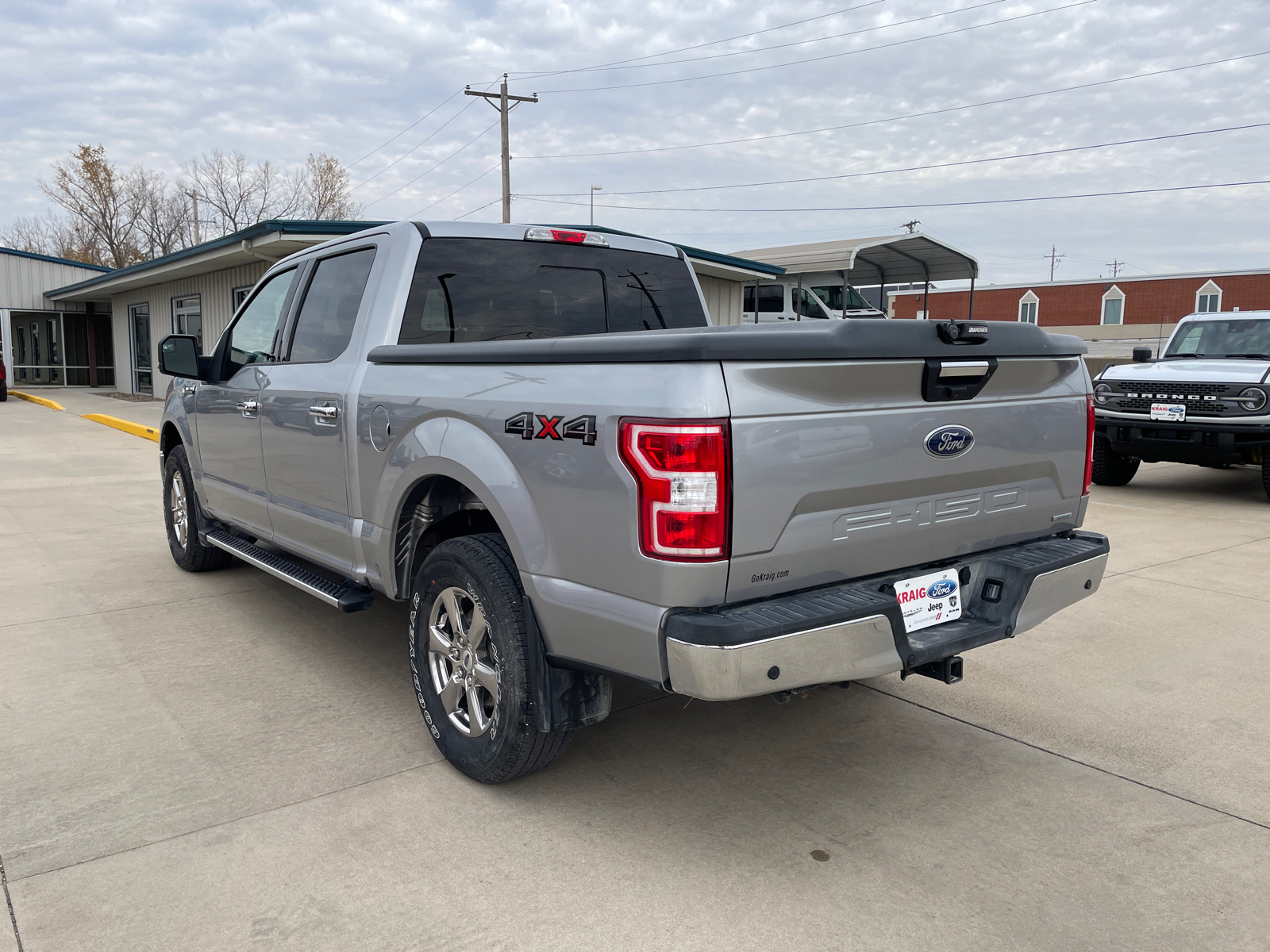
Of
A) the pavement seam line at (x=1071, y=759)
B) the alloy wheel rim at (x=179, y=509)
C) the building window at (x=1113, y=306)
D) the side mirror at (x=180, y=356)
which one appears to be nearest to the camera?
the pavement seam line at (x=1071, y=759)

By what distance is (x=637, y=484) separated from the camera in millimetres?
2436

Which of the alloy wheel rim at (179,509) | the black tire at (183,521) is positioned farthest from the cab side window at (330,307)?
the alloy wheel rim at (179,509)

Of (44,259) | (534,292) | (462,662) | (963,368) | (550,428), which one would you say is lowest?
(462,662)

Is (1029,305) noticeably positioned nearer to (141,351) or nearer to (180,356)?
(141,351)

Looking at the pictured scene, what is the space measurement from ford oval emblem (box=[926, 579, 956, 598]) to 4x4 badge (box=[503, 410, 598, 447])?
1.19 m

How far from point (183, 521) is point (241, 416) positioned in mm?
1752

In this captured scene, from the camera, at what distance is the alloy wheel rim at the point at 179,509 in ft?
19.8

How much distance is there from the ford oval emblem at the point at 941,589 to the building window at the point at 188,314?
20738 mm

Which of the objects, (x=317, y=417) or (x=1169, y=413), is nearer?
(x=317, y=417)

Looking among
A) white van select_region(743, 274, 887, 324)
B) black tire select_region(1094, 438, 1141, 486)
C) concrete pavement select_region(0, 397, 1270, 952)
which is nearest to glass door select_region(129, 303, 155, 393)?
white van select_region(743, 274, 887, 324)

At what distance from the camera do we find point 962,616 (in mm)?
3061

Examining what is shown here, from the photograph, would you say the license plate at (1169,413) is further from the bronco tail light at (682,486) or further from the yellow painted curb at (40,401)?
the yellow painted curb at (40,401)

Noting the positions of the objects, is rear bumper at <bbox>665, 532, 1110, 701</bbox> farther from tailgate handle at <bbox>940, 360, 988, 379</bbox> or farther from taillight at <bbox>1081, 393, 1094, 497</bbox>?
tailgate handle at <bbox>940, 360, 988, 379</bbox>

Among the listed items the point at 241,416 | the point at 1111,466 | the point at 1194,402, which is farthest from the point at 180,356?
the point at 1111,466
